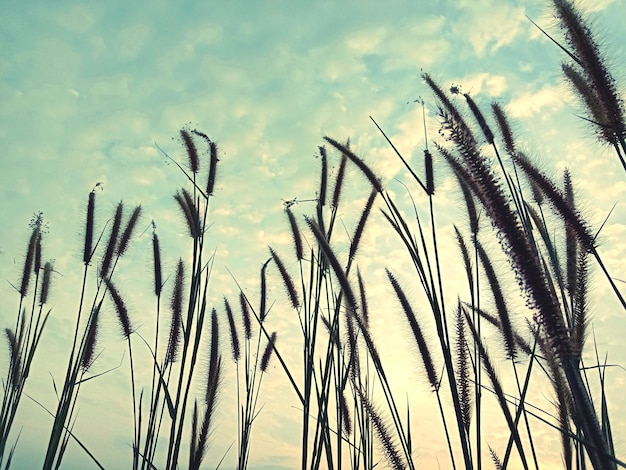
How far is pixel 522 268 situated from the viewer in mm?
1001

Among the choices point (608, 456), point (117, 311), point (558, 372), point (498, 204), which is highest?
point (117, 311)

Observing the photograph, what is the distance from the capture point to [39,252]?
4.21 meters

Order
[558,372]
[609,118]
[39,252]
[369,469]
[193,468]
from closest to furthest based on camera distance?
1. [558,372]
2. [609,118]
3. [193,468]
4. [369,469]
5. [39,252]

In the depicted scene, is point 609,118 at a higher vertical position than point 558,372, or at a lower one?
higher

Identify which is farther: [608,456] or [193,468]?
[193,468]

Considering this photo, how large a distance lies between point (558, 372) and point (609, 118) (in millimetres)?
855

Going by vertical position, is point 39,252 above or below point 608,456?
above

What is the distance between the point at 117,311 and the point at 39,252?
118cm

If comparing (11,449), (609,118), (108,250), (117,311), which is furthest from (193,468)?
(609,118)

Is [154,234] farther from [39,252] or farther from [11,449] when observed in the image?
[11,449]

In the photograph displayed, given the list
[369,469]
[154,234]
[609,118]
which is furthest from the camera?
[154,234]

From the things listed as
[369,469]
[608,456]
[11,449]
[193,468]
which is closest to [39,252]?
Answer: [11,449]

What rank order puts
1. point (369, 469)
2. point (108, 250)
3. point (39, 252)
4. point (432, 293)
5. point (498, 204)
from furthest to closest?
point (39, 252), point (108, 250), point (369, 469), point (432, 293), point (498, 204)

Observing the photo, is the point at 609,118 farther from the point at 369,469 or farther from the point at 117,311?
the point at 117,311
